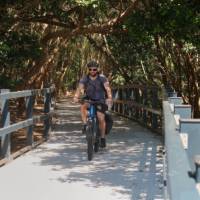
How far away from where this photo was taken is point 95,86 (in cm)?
1031

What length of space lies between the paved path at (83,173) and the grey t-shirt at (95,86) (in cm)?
109

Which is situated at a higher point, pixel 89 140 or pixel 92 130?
pixel 92 130

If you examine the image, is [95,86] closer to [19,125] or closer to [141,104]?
[19,125]

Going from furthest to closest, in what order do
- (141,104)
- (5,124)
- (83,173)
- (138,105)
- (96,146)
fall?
(138,105)
(141,104)
(96,146)
(5,124)
(83,173)

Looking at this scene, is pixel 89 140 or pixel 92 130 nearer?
pixel 89 140

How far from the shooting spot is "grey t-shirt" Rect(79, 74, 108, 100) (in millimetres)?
10312

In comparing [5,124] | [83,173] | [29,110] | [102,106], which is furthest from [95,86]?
[83,173]

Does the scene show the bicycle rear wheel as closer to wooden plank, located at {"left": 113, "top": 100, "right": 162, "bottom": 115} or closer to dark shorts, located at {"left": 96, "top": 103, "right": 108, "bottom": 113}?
→ dark shorts, located at {"left": 96, "top": 103, "right": 108, "bottom": 113}

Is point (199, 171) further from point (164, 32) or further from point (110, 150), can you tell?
point (164, 32)

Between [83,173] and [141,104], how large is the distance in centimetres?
850

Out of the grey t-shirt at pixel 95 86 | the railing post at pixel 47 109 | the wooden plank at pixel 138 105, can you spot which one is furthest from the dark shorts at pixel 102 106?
the wooden plank at pixel 138 105

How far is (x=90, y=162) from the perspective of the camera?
9516 mm

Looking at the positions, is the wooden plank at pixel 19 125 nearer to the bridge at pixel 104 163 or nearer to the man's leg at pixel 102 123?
the bridge at pixel 104 163

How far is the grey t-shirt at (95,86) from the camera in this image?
33.8 feet
